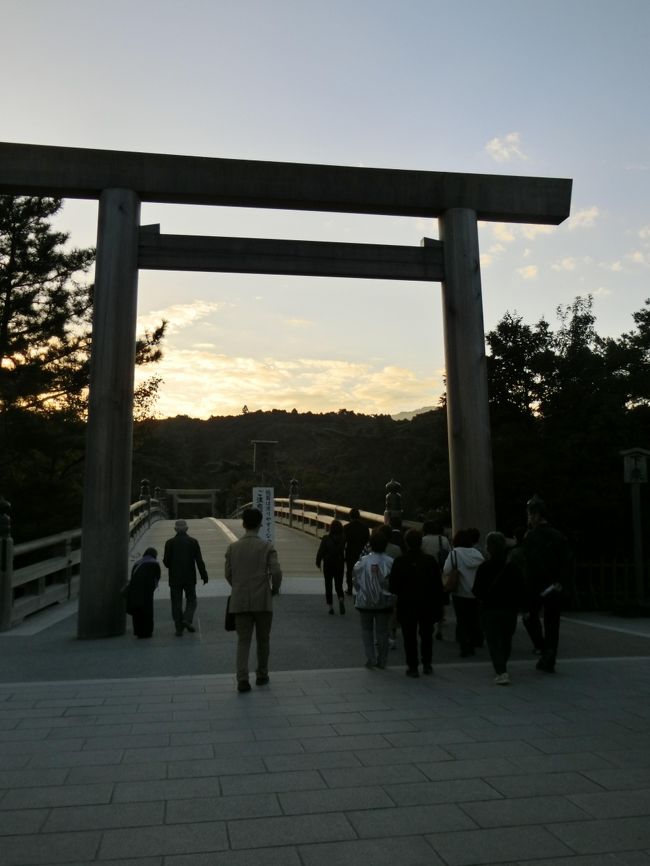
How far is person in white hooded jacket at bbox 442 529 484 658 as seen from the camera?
8.04 metres

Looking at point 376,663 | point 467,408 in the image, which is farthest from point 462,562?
point 467,408

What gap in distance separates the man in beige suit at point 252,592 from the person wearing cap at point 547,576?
100 inches

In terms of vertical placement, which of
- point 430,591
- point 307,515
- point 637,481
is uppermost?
point 637,481

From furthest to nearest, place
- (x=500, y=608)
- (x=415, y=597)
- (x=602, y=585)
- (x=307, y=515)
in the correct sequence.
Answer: (x=307, y=515) → (x=602, y=585) → (x=415, y=597) → (x=500, y=608)

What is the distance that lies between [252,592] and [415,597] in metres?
1.61

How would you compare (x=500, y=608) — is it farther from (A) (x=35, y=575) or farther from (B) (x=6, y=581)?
(A) (x=35, y=575)

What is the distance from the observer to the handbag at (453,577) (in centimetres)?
802

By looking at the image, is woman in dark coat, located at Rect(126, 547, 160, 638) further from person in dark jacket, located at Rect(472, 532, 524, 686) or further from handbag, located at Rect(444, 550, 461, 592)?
person in dark jacket, located at Rect(472, 532, 524, 686)

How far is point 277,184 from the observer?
9.69 meters

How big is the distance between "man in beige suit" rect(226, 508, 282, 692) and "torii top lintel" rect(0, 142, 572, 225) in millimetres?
4996

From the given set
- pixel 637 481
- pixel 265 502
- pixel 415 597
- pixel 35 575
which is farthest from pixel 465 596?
pixel 265 502

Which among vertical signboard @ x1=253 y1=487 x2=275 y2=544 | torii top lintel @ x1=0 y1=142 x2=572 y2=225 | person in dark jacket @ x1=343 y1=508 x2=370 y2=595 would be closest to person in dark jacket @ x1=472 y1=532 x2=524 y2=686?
person in dark jacket @ x1=343 y1=508 x2=370 y2=595

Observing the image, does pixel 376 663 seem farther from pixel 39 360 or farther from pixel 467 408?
pixel 39 360

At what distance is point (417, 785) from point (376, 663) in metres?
3.39
